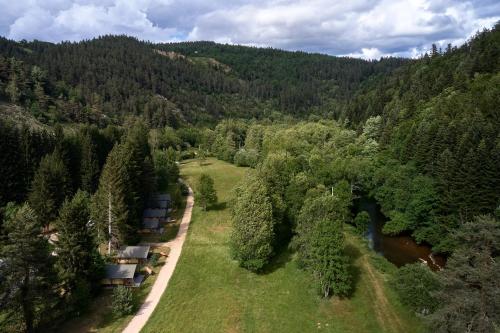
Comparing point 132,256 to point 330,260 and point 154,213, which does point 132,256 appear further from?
point 330,260

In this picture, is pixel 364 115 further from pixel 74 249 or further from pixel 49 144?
pixel 74 249

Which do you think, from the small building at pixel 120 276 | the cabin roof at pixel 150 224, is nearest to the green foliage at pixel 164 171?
the cabin roof at pixel 150 224

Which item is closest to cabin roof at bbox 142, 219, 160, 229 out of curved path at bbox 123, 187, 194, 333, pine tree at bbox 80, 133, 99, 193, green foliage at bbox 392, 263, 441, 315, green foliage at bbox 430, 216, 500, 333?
curved path at bbox 123, 187, 194, 333

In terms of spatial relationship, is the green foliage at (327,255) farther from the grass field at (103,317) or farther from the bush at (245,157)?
the bush at (245,157)

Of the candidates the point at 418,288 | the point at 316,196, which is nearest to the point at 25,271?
the point at 316,196

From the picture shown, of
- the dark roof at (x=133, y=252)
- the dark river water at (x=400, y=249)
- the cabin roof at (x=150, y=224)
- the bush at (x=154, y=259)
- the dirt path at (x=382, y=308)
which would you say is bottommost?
the dirt path at (x=382, y=308)

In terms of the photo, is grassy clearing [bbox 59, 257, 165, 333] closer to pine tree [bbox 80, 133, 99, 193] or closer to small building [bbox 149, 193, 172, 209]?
pine tree [bbox 80, 133, 99, 193]
